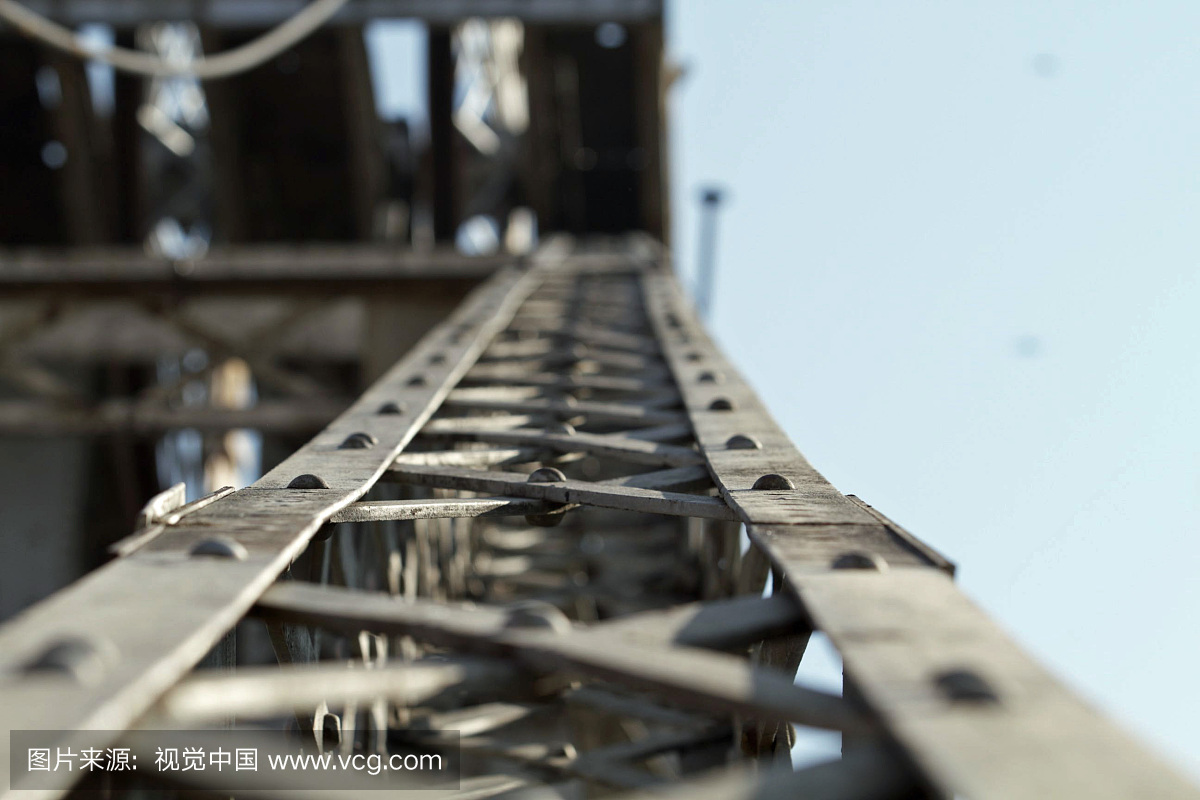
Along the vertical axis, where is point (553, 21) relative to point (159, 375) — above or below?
above

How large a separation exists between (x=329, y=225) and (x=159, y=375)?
3320 millimetres

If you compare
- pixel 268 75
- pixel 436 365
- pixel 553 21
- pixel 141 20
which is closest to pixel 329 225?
pixel 268 75

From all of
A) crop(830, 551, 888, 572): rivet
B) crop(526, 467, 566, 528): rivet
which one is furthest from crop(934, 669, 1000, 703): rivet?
crop(526, 467, 566, 528): rivet

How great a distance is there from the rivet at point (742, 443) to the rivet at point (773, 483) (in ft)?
1.45

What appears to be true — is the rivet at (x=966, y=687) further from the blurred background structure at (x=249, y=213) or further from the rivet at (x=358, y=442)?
the blurred background structure at (x=249, y=213)

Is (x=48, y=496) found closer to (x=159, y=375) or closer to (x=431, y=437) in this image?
(x=159, y=375)

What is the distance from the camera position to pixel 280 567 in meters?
1.90

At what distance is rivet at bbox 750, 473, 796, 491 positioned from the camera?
2.49 metres

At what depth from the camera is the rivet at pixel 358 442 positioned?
2.95 meters

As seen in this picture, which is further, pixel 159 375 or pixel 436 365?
pixel 159 375

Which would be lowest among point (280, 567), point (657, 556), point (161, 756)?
point (657, 556)

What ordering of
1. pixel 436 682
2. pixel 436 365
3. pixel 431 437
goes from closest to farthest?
pixel 436 682
pixel 431 437
pixel 436 365

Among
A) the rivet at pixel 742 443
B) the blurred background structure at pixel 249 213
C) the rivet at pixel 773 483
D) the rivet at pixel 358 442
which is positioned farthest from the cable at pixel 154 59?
the rivet at pixel 773 483

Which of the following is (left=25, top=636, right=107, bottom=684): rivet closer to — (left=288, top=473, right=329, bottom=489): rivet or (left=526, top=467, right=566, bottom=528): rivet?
(left=288, top=473, right=329, bottom=489): rivet
